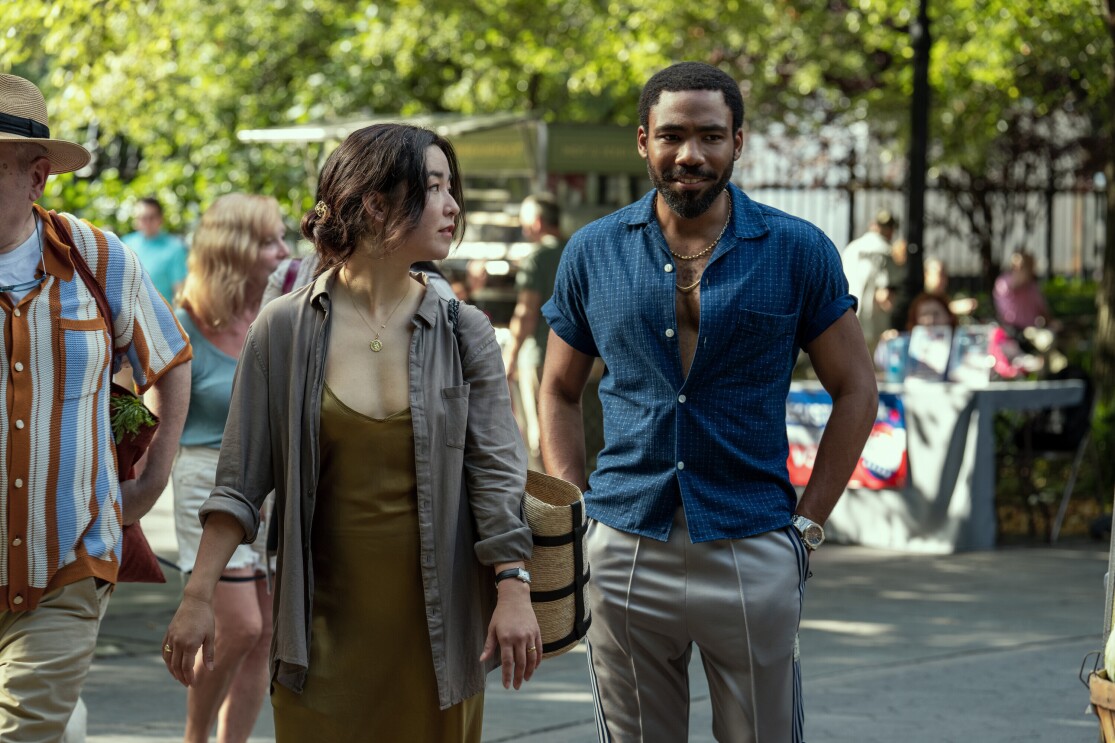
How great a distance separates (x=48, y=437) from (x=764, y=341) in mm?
1534

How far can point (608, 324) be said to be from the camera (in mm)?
3711

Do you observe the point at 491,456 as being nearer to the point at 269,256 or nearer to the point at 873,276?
the point at 269,256

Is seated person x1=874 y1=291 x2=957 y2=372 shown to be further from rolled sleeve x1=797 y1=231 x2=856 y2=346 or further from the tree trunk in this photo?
rolled sleeve x1=797 y1=231 x2=856 y2=346

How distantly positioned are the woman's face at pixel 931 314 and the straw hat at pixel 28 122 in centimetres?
887

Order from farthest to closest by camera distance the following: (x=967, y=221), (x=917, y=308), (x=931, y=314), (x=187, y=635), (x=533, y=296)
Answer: (x=967, y=221)
(x=917, y=308)
(x=931, y=314)
(x=533, y=296)
(x=187, y=635)

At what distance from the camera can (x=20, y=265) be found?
11.8ft

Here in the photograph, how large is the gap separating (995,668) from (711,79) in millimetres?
4257

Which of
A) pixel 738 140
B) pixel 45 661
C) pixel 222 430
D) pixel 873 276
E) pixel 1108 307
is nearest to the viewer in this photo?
pixel 45 661

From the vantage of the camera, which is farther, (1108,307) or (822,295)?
(1108,307)

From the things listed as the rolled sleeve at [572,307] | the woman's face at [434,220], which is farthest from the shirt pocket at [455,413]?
the rolled sleeve at [572,307]

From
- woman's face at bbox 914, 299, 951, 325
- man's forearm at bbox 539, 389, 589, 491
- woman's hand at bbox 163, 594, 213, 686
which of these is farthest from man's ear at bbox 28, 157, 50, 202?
woman's face at bbox 914, 299, 951, 325

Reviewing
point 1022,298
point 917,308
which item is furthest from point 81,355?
point 1022,298

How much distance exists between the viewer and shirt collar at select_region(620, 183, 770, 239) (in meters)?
3.63

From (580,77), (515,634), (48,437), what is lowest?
(515,634)
